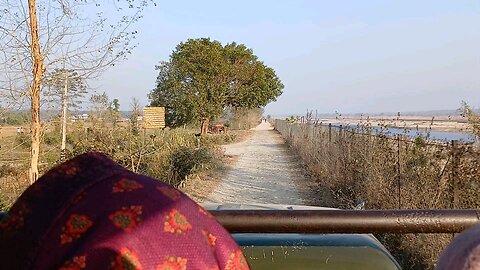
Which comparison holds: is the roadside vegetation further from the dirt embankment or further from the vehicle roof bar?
the vehicle roof bar

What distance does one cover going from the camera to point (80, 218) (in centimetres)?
85

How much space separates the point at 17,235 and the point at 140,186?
0.75 ft

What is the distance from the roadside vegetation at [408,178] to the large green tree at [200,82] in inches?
848

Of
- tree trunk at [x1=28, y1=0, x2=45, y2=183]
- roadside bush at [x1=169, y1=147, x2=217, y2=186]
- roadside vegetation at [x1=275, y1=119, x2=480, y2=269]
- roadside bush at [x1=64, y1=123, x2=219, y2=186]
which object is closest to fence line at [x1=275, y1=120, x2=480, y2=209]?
roadside vegetation at [x1=275, y1=119, x2=480, y2=269]

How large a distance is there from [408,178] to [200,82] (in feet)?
83.7

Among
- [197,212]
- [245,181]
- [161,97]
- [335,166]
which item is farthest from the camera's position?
[161,97]

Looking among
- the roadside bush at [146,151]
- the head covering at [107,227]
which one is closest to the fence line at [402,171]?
the roadside bush at [146,151]

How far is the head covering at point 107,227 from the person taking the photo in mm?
830

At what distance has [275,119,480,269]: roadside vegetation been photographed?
5.95 metres

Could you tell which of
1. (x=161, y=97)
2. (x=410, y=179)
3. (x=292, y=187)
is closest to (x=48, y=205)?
(x=410, y=179)

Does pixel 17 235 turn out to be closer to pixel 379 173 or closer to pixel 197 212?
pixel 197 212

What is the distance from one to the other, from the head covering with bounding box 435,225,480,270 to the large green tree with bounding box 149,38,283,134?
102 ft

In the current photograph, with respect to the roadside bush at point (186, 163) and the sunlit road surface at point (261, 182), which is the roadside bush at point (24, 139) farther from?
the roadside bush at point (186, 163)

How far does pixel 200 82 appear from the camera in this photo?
3200 cm
